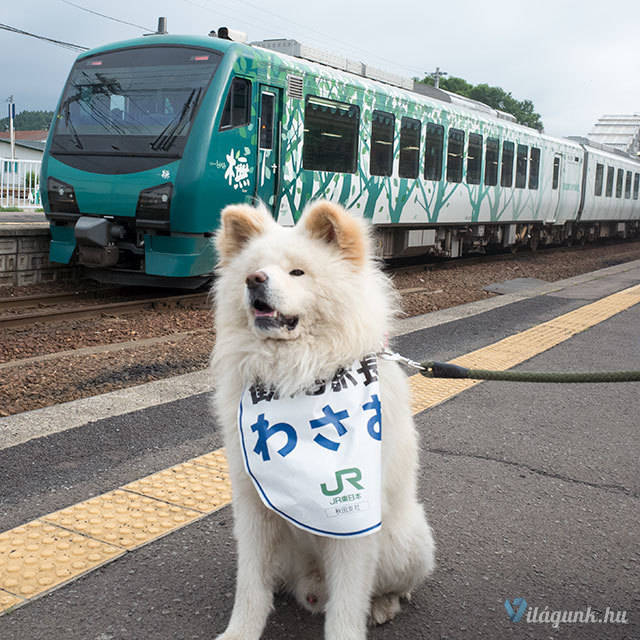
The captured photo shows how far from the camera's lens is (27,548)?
2.93 metres

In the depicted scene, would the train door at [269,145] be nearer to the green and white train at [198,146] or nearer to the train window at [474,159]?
the green and white train at [198,146]

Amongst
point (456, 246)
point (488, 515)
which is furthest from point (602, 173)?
point (488, 515)

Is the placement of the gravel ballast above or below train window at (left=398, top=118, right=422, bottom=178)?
below

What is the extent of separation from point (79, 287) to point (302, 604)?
9.34 meters

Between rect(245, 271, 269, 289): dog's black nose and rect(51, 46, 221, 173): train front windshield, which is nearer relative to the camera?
rect(245, 271, 269, 289): dog's black nose

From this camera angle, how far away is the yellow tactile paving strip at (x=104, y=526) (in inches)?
108

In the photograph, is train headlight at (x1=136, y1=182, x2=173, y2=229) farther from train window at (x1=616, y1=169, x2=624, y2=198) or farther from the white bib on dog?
train window at (x1=616, y1=169, x2=624, y2=198)

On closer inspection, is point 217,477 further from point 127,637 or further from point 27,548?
point 127,637

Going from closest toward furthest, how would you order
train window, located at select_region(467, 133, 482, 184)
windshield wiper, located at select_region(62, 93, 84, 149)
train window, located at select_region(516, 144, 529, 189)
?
1. windshield wiper, located at select_region(62, 93, 84, 149)
2. train window, located at select_region(467, 133, 482, 184)
3. train window, located at select_region(516, 144, 529, 189)

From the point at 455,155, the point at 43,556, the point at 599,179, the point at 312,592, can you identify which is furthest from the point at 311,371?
the point at 599,179

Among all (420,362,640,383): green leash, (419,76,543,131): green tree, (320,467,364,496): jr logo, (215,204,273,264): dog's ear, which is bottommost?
(320,467,364,496): jr logo

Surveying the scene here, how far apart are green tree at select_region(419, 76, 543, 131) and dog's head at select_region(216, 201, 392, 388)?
3758 inches

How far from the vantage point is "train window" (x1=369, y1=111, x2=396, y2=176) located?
1220 centimetres

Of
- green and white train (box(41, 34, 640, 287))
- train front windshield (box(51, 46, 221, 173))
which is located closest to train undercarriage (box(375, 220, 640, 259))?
green and white train (box(41, 34, 640, 287))
